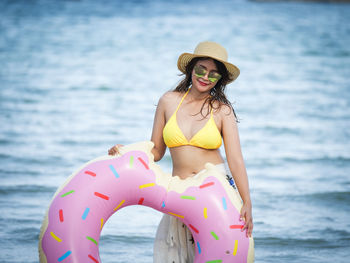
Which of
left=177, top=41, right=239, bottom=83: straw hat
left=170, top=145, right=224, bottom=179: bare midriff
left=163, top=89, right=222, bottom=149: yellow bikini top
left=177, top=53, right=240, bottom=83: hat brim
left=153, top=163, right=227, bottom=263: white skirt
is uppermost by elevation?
left=177, top=41, right=239, bottom=83: straw hat

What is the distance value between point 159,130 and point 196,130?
0.77 feet

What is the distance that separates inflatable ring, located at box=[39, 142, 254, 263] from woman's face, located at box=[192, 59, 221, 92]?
1.45 ft

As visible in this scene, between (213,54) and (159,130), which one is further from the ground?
(213,54)

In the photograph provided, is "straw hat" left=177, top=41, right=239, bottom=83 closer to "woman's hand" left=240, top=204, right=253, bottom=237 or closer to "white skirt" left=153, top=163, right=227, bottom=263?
"white skirt" left=153, top=163, right=227, bottom=263

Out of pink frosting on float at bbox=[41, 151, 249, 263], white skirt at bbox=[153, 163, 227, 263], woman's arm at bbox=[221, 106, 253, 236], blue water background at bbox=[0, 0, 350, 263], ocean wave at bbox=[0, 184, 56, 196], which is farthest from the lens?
ocean wave at bbox=[0, 184, 56, 196]

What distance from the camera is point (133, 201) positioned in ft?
9.48

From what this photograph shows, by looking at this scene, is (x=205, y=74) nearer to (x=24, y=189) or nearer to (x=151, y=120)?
(x=24, y=189)

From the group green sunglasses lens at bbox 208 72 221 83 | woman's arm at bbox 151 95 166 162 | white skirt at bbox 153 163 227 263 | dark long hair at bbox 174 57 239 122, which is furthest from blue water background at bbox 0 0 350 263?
green sunglasses lens at bbox 208 72 221 83

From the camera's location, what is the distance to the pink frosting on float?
108 inches

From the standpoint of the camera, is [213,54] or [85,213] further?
[213,54]

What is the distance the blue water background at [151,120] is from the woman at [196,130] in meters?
1.27

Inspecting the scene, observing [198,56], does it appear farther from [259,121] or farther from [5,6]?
[5,6]

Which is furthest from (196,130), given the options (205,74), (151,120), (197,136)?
(151,120)

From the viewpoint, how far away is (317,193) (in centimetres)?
615
